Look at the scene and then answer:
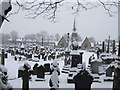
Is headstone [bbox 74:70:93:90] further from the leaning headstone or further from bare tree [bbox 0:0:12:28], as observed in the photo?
the leaning headstone

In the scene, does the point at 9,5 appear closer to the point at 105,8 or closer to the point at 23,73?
the point at 105,8

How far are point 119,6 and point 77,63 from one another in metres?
10.6

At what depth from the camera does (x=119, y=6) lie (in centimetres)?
588

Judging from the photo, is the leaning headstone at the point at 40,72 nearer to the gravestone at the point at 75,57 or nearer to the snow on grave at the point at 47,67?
the snow on grave at the point at 47,67

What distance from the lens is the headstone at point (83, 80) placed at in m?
8.14

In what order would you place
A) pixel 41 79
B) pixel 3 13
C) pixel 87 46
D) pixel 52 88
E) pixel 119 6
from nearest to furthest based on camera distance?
pixel 3 13, pixel 119 6, pixel 52 88, pixel 41 79, pixel 87 46

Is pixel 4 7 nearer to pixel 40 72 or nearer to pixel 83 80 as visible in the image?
pixel 83 80

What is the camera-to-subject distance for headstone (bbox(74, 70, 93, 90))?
814cm

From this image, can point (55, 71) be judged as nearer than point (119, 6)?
No

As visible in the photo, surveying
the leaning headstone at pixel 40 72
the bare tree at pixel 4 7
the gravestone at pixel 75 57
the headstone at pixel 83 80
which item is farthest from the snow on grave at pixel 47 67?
the bare tree at pixel 4 7

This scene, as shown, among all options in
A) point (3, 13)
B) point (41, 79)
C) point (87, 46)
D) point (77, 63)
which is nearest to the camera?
point (3, 13)

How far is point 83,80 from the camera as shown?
820 centimetres

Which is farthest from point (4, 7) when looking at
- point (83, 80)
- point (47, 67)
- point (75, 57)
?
point (47, 67)

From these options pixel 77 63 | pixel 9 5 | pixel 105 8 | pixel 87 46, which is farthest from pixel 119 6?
pixel 87 46
